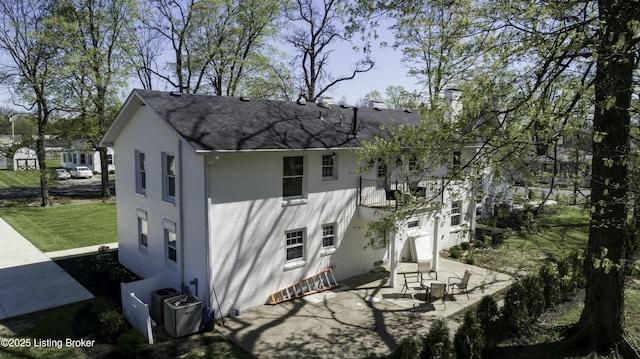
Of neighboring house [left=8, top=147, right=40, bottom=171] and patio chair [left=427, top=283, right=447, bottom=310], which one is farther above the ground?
neighboring house [left=8, top=147, right=40, bottom=171]

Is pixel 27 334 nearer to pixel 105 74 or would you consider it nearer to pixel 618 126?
pixel 618 126

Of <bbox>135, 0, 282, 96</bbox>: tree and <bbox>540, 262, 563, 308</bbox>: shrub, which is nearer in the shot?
<bbox>540, 262, 563, 308</bbox>: shrub

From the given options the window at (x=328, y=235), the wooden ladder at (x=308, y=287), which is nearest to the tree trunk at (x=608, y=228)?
the wooden ladder at (x=308, y=287)

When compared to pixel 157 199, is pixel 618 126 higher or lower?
higher

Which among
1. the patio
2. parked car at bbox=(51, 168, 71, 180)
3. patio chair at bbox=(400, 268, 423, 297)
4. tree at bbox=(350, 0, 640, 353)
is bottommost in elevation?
the patio

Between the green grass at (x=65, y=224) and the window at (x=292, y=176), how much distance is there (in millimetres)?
13242

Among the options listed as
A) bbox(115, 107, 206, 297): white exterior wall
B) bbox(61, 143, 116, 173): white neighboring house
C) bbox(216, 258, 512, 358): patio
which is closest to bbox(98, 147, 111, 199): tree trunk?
bbox(115, 107, 206, 297): white exterior wall

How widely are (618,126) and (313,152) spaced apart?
923 cm

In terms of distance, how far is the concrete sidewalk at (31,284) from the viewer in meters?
14.2

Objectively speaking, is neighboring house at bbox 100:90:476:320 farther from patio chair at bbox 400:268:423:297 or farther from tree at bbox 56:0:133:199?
tree at bbox 56:0:133:199

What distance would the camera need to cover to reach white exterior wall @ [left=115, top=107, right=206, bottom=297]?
1330 centimetres

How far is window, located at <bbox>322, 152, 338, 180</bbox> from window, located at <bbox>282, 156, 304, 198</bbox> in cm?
119

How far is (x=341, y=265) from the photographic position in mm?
16797

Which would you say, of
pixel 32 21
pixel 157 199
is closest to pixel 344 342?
pixel 157 199
